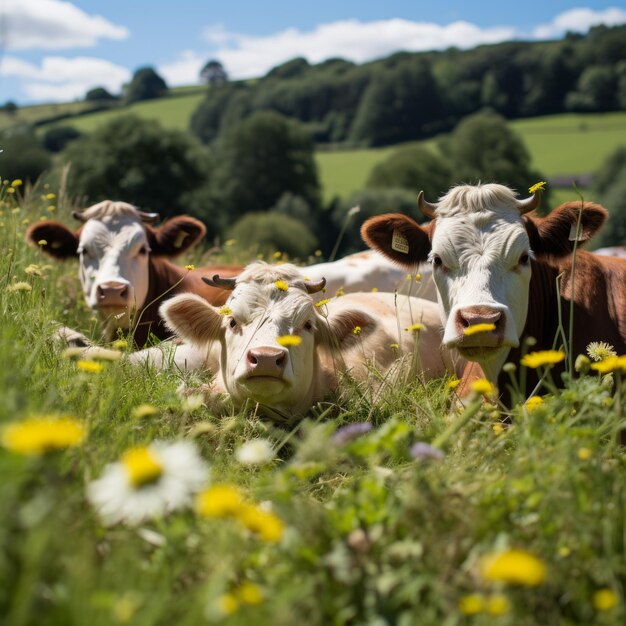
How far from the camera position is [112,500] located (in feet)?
8.02

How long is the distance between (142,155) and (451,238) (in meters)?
49.3

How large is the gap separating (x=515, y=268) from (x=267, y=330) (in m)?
1.65

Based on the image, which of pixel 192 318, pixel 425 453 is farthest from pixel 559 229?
pixel 425 453

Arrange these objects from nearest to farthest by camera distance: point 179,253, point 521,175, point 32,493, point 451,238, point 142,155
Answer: point 32,493 → point 451,238 → point 179,253 → point 142,155 → point 521,175

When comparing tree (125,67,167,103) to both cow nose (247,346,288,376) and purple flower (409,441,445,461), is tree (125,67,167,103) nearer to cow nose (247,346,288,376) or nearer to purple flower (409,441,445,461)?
cow nose (247,346,288,376)

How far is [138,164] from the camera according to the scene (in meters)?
51.6

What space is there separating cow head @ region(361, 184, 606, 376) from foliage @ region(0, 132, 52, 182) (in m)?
56.4

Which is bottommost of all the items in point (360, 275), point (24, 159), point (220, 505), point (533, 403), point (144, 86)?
point (360, 275)

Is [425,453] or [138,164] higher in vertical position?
[138,164]

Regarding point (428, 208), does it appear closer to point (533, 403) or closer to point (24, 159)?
point (533, 403)

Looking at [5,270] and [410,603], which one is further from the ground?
[5,270]

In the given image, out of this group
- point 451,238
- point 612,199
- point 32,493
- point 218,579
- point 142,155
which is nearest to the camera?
point 218,579

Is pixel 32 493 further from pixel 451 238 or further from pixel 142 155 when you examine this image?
pixel 142 155

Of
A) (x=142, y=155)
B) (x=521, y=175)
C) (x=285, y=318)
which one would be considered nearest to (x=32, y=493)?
(x=285, y=318)
